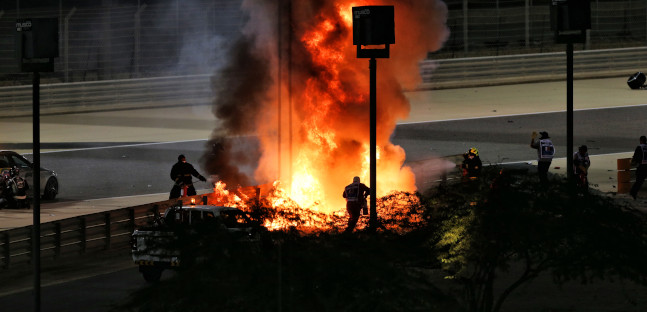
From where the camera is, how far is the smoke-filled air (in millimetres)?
23984

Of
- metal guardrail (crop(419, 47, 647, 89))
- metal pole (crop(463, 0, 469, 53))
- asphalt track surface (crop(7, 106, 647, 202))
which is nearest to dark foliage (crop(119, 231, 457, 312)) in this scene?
asphalt track surface (crop(7, 106, 647, 202))

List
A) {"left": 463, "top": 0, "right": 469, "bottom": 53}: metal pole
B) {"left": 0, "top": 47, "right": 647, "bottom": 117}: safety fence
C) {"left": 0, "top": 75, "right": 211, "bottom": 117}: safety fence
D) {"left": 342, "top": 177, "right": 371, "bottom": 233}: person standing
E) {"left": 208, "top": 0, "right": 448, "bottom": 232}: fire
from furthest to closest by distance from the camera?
{"left": 463, "top": 0, "right": 469, "bottom": 53}: metal pole → {"left": 0, "top": 47, "right": 647, "bottom": 117}: safety fence → {"left": 0, "top": 75, "right": 211, "bottom": 117}: safety fence → {"left": 208, "top": 0, "right": 448, "bottom": 232}: fire → {"left": 342, "top": 177, "right": 371, "bottom": 233}: person standing

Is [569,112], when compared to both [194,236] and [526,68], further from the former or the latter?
[526,68]

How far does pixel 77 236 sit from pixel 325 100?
5.92 metres

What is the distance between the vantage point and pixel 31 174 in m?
26.7

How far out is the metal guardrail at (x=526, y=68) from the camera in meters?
42.1

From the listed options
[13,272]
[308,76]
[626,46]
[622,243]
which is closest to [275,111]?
[308,76]

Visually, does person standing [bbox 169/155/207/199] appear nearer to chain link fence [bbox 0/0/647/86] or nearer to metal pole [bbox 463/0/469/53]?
chain link fence [bbox 0/0/647/86]

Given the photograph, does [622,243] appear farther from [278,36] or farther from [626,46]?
[626,46]

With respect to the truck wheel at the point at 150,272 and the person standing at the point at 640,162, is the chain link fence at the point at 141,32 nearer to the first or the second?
the person standing at the point at 640,162

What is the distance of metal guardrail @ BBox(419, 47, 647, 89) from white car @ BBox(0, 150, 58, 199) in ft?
57.9

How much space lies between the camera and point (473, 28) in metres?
41.1

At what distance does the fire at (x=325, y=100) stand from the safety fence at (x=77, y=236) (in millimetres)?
2379

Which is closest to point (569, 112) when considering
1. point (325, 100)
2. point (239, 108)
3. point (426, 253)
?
point (426, 253)
